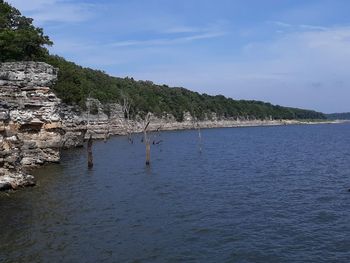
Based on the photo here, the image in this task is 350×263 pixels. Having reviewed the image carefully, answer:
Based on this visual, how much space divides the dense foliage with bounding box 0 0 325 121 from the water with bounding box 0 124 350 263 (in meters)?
22.2

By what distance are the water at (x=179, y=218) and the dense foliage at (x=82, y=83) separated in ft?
72.7

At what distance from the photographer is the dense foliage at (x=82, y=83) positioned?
57.1 metres

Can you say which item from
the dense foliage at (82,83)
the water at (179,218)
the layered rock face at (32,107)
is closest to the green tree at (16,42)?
the dense foliage at (82,83)

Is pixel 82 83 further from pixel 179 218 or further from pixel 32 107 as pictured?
pixel 179 218

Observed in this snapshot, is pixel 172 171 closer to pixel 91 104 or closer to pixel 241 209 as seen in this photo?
pixel 241 209

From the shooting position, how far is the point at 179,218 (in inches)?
932

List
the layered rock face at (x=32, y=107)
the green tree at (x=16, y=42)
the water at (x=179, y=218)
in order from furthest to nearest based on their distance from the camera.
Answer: the green tree at (x=16, y=42)
the layered rock face at (x=32, y=107)
the water at (x=179, y=218)

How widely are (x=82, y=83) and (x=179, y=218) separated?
314ft

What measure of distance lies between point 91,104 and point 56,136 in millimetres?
66085

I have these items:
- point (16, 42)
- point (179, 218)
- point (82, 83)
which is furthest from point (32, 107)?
point (82, 83)

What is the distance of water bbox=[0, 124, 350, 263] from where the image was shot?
1806 centimetres

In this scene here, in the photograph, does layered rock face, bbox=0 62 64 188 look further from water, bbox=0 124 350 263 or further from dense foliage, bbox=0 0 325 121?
dense foliage, bbox=0 0 325 121

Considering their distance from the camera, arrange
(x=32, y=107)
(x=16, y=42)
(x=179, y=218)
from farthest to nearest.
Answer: (x=16, y=42) < (x=32, y=107) < (x=179, y=218)

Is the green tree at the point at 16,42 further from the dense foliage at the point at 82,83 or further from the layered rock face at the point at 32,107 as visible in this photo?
the layered rock face at the point at 32,107
